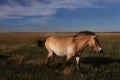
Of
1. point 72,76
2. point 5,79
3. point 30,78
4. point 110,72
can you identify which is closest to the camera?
point 5,79

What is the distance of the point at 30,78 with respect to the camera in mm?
9445

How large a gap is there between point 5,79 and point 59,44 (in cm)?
443

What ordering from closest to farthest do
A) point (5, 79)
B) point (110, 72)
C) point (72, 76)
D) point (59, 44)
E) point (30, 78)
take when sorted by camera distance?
1. point (5, 79)
2. point (30, 78)
3. point (72, 76)
4. point (110, 72)
5. point (59, 44)

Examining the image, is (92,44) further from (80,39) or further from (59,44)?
(59,44)

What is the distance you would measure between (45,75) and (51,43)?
3.07 m

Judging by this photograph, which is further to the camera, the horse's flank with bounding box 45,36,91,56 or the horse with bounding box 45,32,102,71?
the horse's flank with bounding box 45,36,91,56

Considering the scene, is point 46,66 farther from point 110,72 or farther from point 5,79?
point 5,79

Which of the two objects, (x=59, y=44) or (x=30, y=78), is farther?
(x=59, y=44)

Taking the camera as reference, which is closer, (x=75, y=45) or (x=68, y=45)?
(x=75, y=45)

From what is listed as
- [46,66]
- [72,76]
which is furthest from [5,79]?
[46,66]

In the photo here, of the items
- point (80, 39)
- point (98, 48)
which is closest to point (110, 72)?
point (98, 48)

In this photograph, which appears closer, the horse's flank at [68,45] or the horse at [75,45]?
the horse at [75,45]

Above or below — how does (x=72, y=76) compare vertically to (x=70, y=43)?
below

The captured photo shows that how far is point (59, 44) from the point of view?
12648 mm
